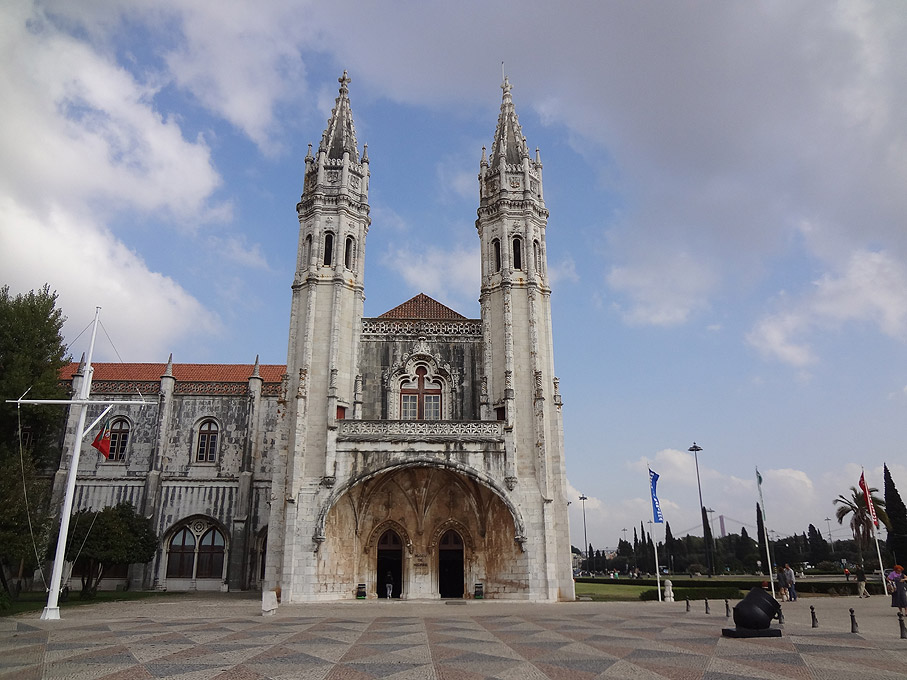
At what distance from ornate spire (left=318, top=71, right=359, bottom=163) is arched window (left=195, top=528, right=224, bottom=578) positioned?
2156cm

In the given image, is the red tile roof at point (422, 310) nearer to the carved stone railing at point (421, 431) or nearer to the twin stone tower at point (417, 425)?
the twin stone tower at point (417, 425)

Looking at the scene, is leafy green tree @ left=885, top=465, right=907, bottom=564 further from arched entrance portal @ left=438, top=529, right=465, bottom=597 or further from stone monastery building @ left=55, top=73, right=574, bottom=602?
arched entrance portal @ left=438, top=529, right=465, bottom=597

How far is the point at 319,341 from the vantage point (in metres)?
30.2

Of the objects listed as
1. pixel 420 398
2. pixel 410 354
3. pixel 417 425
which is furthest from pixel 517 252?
pixel 417 425

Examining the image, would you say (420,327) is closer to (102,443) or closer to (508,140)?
(508,140)

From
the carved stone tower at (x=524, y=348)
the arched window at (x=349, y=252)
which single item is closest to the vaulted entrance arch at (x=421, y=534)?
the carved stone tower at (x=524, y=348)

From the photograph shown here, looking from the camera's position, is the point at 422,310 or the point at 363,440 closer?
the point at 363,440

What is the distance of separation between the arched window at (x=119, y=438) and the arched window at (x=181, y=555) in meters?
5.51

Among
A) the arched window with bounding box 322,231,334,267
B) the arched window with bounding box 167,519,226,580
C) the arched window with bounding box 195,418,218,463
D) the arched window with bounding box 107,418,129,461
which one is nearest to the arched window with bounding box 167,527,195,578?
the arched window with bounding box 167,519,226,580

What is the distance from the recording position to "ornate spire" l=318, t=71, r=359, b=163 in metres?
34.3

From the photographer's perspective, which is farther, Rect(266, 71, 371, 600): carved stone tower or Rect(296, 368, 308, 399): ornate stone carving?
Rect(296, 368, 308, 399): ornate stone carving

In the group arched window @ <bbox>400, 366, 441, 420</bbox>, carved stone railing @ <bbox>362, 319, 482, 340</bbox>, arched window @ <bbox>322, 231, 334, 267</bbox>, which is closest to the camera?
arched window @ <bbox>400, 366, 441, 420</bbox>

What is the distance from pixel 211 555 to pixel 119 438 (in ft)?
28.1

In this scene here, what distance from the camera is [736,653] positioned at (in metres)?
11.9
